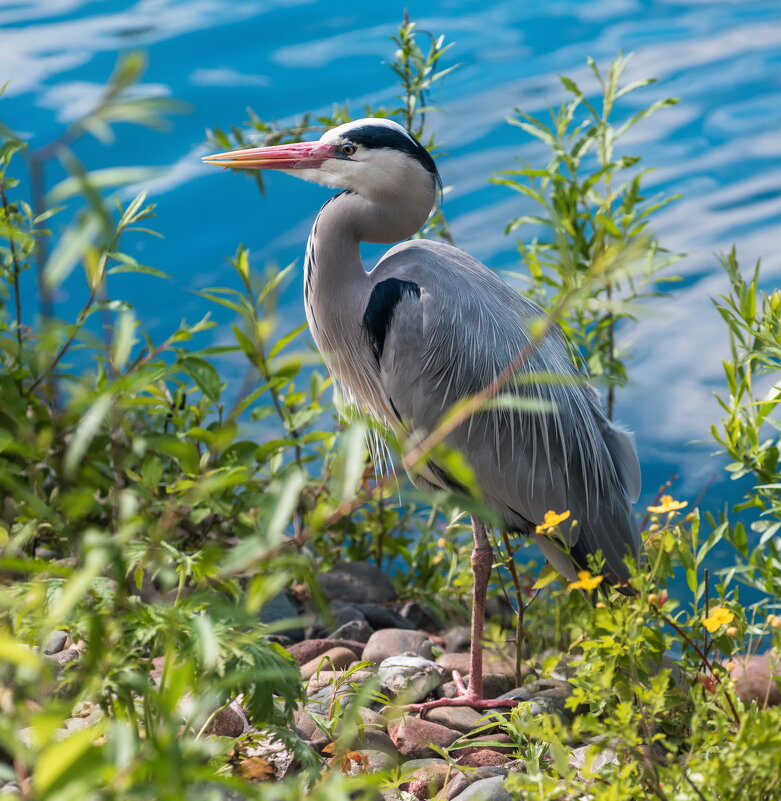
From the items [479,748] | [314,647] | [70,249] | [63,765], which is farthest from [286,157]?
[63,765]

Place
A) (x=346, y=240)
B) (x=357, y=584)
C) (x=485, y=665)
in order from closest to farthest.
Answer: (x=346, y=240) → (x=485, y=665) → (x=357, y=584)

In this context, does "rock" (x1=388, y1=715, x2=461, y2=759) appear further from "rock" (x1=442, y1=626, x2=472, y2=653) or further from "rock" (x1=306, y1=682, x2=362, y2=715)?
"rock" (x1=442, y1=626, x2=472, y2=653)

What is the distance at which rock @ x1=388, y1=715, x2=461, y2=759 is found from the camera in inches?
66.2

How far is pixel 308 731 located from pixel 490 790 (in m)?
Result: 0.35

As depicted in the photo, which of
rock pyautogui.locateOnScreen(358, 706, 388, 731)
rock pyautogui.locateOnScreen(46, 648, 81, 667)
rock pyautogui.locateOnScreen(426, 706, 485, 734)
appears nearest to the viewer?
rock pyautogui.locateOnScreen(358, 706, 388, 731)

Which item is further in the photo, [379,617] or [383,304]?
[379,617]

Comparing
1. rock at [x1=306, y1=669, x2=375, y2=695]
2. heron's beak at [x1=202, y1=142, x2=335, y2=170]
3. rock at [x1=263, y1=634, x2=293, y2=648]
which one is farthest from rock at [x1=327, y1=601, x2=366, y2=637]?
heron's beak at [x1=202, y1=142, x2=335, y2=170]

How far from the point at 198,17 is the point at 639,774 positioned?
6.50m

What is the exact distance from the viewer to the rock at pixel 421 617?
8.42 feet

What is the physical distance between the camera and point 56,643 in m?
1.83

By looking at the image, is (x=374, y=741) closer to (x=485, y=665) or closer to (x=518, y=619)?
(x=518, y=619)

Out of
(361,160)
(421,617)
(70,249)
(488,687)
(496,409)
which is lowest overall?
(421,617)

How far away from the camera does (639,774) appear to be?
127 cm

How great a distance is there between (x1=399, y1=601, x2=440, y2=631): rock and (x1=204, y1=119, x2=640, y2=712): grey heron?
0.48m
